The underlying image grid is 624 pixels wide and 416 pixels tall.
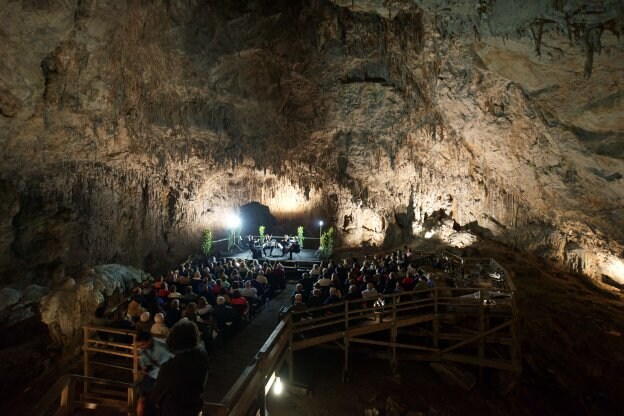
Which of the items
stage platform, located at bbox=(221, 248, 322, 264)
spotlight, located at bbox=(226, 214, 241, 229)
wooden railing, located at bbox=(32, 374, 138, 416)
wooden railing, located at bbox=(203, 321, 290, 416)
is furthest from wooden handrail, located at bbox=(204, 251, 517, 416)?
spotlight, located at bbox=(226, 214, 241, 229)

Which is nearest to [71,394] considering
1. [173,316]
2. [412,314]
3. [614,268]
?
[173,316]

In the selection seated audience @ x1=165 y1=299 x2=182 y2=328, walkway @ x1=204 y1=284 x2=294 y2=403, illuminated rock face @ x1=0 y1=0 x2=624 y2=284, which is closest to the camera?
walkway @ x1=204 y1=284 x2=294 y2=403

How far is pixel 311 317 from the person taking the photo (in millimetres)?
8055

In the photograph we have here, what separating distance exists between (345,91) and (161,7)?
7.02m

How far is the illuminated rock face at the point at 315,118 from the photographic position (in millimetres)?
8758

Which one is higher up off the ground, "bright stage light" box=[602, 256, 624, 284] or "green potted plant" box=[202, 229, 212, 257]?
"bright stage light" box=[602, 256, 624, 284]

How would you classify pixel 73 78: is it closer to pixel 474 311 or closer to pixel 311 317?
pixel 311 317

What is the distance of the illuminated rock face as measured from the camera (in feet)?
28.7

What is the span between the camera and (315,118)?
1608cm

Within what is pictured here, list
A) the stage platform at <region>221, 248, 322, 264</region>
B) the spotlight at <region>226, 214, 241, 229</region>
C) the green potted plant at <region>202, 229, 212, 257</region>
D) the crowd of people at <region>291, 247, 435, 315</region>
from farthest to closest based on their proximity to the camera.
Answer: the spotlight at <region>226, 214, 241, 229</region>, the green potted plant at <region>202, 229, 212, 257</region>, the stage platform at <region>221, 248, 322, 264</region>, the crowd of people at <region>291, 247, 435, 315</region>

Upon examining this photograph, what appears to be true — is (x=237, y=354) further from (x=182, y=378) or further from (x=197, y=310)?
(x=182, y=378)

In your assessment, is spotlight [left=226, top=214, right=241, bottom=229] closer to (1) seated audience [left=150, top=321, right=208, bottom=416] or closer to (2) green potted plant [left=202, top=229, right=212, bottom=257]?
(2) green potted plant [left=202, top=229, right=212, bottom=257]

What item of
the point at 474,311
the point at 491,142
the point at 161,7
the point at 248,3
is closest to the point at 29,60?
the point at 161,7

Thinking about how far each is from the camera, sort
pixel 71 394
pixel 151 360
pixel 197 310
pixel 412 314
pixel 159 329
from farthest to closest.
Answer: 1. pixel 412 314
2. pixel 197 310
3. pixel 159 329
4. pixel 71 394
5. pixel 151 360
